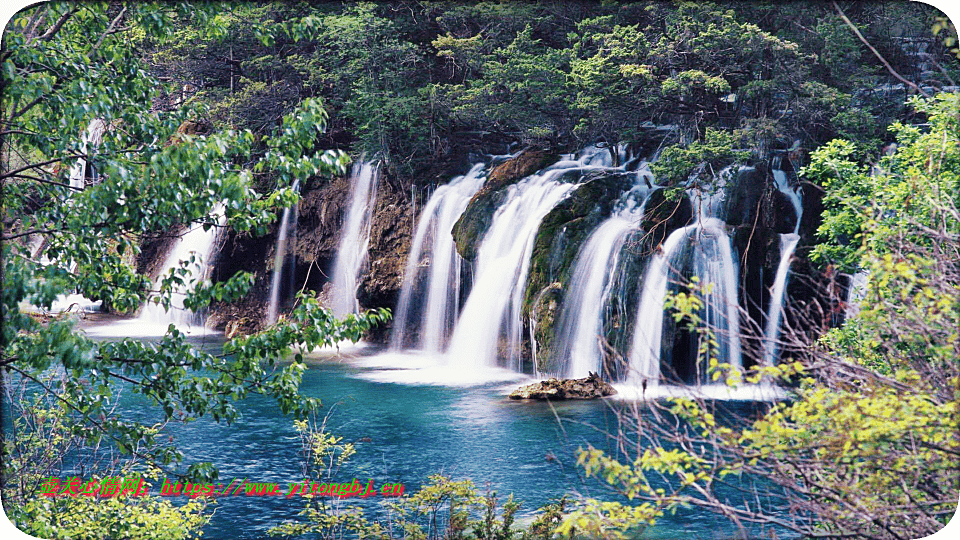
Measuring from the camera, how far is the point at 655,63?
9.95 meters

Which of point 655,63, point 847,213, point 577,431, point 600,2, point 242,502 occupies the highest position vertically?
point 600,2

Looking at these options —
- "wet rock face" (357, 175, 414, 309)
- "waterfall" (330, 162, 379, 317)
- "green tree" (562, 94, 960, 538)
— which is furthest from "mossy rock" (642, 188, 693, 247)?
"green tree" (562, 94, 960, 538)

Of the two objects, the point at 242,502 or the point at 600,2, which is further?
the point at 600,2

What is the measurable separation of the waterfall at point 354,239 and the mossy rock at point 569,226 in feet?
12.5

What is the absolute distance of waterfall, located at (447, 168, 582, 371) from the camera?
10555 mm

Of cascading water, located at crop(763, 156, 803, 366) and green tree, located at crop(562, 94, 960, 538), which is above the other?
cascading water, located at crop(763, 156, 803, 366)

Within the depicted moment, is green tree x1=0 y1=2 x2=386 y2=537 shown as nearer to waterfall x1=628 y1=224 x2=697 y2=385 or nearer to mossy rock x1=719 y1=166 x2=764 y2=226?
waterfall x1=628 y1=224 x2=697 y2=385

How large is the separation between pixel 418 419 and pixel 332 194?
6357 mm

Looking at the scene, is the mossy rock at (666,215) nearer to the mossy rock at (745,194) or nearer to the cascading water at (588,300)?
the cascading water at (588,300)

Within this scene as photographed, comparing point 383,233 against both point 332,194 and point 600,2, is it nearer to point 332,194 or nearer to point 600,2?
point 332,194

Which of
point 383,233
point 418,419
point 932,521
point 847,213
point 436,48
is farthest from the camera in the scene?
point 383,233

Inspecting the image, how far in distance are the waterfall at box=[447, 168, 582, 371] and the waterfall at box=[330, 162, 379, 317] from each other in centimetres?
266

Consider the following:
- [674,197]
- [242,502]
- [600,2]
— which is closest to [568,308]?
[674,197]

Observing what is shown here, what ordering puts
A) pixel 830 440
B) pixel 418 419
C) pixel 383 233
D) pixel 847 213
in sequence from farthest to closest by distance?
pixel 383 233 < pixel 418 419 < pixel 847 213 < pixel 830 440
